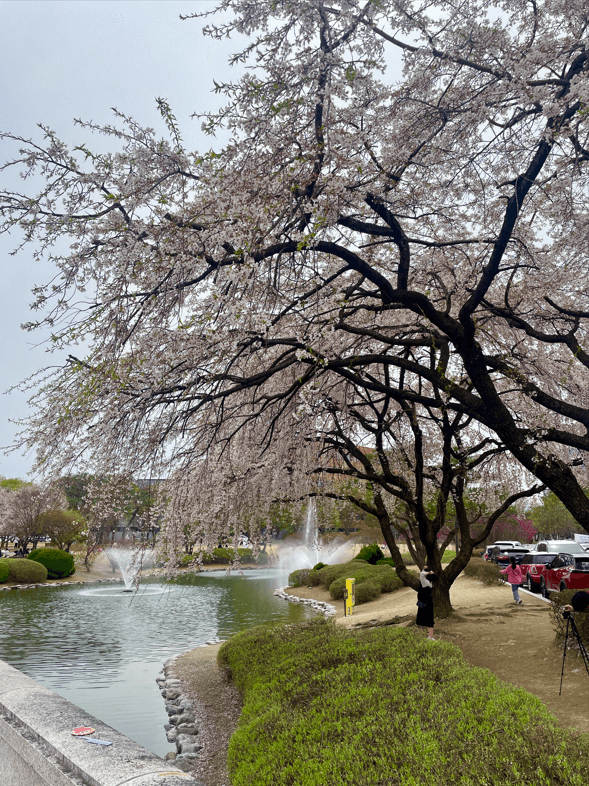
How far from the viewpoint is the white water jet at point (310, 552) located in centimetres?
4026

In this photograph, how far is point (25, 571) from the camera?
31.6 m

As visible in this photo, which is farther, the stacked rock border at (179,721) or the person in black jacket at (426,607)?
the person in black jacket at (426,607)

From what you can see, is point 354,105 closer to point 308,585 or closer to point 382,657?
point 382,657

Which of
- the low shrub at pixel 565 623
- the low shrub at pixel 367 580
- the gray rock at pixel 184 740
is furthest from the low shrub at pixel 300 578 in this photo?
the gray rock at pixel 184 740

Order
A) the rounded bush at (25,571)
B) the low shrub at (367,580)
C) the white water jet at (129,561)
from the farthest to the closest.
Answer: the rounded bush at (25,571), the low shrub at (367,580), the white water jet at (129,561)

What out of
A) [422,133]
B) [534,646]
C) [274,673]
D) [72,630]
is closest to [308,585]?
[72,630]

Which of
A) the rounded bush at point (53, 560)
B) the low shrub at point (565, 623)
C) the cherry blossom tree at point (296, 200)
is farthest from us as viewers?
the rounded bush at point (53, 560)

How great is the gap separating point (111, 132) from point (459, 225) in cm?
595

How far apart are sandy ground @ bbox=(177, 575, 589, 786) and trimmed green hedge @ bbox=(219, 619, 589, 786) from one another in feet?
4.94

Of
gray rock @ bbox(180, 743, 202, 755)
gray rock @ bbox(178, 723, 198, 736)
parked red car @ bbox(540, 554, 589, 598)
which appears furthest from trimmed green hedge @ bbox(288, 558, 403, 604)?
gray rock @ bbox(180, 743, 202, 755)

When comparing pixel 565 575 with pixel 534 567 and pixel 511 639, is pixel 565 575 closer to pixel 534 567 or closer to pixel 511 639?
pixel 534 567

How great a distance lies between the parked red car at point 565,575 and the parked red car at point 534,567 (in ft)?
1.54

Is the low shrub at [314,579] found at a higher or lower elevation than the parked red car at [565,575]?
lower

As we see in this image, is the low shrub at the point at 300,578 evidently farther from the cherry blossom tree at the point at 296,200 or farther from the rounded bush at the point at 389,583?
the cherry blossom tree at the point at 296,200
